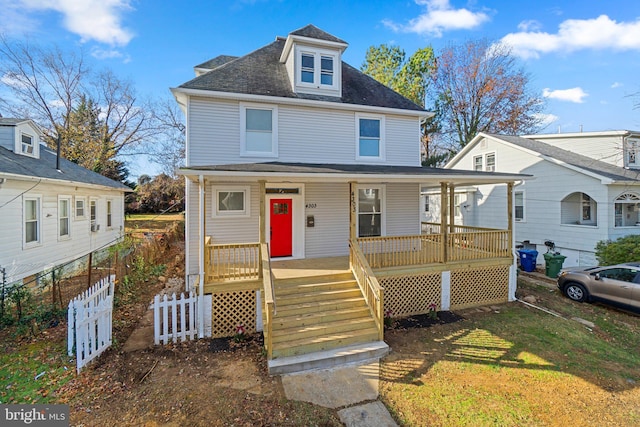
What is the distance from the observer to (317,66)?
10.4 m

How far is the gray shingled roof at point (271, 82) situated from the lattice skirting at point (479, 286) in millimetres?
6363

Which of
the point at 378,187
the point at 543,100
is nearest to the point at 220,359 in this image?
the point at 378,187

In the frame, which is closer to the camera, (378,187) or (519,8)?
(378,187)

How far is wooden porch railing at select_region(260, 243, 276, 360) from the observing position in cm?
558

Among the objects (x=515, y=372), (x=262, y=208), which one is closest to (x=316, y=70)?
(x=262, y=208)

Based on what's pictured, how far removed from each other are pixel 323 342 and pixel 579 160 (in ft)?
55.2

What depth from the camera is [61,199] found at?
41.3 feet

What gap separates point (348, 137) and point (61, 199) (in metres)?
12.6

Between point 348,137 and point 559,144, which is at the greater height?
point 559,144

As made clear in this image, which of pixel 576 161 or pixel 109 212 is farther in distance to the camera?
pixel 109 212

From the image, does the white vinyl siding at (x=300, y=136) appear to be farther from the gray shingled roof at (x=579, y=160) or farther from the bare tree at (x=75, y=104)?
the bare tree at (x=75, y=104)

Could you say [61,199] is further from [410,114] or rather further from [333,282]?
[410,114]

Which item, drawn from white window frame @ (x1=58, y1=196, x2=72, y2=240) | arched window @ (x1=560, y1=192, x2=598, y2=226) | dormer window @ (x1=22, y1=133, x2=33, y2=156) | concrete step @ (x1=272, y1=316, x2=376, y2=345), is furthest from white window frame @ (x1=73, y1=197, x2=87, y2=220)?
arched window @ (x1=560, y1=192, x2=598, y2=226)

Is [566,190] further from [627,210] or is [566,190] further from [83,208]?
[83,208]
